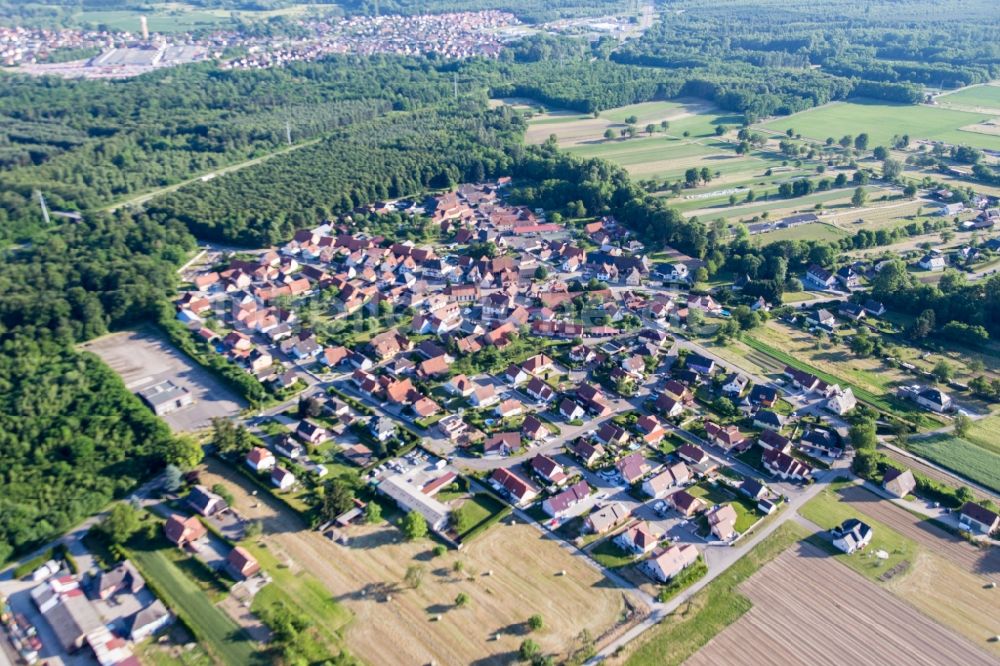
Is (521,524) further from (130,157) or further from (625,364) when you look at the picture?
(130,157)

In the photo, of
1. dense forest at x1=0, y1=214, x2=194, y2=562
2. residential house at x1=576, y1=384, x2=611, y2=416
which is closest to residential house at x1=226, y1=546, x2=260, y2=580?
dense forest at x1=0, y1=214, x2=194, y2=562

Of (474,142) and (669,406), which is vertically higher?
(474,142)

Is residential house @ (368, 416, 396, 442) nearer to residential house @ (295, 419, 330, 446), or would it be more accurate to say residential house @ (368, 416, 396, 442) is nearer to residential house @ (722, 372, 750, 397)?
residential house @ (295, 419, 330, 446)

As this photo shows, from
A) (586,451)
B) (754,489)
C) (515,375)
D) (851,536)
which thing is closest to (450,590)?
(586,451)

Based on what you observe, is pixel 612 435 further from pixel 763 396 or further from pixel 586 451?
pixel 763 396

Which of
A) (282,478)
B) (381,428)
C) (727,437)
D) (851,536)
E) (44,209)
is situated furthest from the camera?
(44,209)

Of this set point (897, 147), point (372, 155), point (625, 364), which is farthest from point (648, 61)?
point (625, 364)
